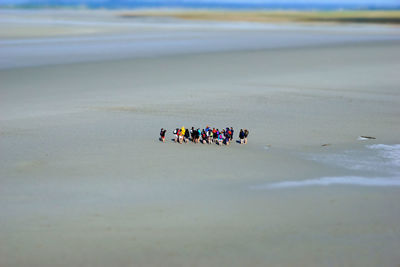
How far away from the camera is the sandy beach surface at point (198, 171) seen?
36.8ft

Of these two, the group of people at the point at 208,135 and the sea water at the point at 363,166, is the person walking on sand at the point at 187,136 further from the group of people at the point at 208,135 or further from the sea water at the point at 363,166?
the sea water at the point at 363,166

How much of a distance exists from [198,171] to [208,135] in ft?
9.09

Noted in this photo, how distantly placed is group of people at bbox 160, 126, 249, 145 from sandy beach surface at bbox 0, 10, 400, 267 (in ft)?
1.06

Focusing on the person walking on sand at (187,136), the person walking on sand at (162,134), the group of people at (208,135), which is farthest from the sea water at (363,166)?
the person walking on sand at (162,134)

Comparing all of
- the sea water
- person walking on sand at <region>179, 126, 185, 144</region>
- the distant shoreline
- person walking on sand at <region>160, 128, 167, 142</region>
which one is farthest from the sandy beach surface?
the distant shoreline

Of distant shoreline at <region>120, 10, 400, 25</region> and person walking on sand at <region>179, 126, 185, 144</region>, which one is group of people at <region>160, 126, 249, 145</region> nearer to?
person walking on sand at <region>179, 126, 185, 144</region>

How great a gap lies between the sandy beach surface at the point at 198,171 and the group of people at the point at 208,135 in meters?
0.32

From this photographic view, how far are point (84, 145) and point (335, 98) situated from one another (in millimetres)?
13324

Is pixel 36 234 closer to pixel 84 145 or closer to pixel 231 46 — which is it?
pixel 84 145

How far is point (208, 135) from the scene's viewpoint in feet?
59.3

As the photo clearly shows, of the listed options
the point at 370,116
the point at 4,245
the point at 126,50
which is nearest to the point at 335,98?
the point at 370,116

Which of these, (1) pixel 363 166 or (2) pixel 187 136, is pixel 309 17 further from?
(1) pixel 363 166

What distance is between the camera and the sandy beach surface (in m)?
11.2

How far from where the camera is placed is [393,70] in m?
33.9
